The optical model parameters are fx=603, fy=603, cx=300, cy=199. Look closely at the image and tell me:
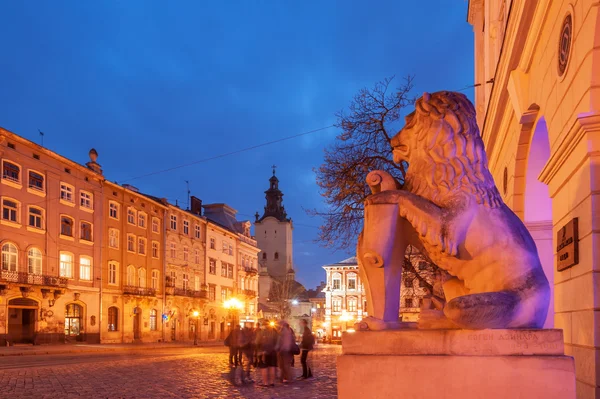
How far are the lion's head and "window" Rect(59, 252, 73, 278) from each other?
129ft

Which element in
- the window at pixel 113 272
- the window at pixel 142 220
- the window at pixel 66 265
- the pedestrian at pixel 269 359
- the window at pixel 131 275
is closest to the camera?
the pedestrian at pixel 269 359

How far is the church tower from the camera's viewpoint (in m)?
97.4

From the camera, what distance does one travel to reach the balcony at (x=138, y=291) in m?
45.8

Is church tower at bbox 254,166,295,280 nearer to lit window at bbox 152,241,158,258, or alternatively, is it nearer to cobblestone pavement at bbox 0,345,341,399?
lit window at bbox 152,241,158,258

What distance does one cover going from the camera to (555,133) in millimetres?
7395

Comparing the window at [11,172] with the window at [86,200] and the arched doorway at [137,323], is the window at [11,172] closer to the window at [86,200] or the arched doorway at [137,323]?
the window at [86,200]

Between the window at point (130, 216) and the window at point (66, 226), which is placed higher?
the window at point (130, 216)

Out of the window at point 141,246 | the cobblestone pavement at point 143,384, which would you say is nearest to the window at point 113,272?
the window at point 141,246

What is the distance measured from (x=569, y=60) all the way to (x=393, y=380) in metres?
4.46

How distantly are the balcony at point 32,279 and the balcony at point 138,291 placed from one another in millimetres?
7426

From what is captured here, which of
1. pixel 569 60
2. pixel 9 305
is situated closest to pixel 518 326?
pixel 569 60

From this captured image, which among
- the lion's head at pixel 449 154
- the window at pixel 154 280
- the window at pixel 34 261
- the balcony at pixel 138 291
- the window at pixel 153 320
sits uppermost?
the lion's head at pixel 449 154

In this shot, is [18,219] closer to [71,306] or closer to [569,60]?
[71,306]

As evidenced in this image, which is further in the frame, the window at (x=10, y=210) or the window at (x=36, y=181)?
the window at (x=36, y=181)
